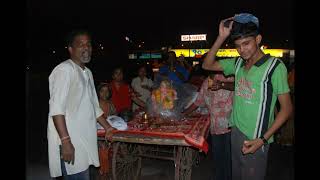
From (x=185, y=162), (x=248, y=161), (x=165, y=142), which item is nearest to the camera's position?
(x=248, y=161)

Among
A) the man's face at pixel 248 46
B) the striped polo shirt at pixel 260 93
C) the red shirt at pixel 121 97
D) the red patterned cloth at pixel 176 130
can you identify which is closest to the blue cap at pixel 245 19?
the man's face at pixel 248 46

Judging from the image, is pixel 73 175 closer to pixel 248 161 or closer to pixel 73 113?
pixel 73 113

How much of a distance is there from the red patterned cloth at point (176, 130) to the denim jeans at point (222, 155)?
0.81 feet

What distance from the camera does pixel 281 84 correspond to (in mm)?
2357

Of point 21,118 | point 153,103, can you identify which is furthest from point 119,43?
point 21,118

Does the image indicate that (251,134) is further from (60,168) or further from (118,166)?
(118,166)

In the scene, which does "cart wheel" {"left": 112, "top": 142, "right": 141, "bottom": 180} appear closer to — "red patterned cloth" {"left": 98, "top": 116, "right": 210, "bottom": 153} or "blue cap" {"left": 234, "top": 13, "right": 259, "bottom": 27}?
"red patterned cloth" {"left": 98, "top": 116, "right": 210, "bottom": 153}

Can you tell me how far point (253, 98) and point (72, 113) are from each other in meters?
1.53

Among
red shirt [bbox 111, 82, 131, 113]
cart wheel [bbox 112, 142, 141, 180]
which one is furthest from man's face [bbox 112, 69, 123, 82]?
cart wheel [bbox 112, 142, 141, 180]

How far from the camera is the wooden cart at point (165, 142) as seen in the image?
3.75 meters

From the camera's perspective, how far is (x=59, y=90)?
2.73 meters

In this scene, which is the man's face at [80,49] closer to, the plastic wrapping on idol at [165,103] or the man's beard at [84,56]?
the man's beard at [84,56]

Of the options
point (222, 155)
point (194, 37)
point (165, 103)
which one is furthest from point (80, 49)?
point (194, 37)

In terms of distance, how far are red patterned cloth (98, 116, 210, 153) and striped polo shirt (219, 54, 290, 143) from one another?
1.19 m
